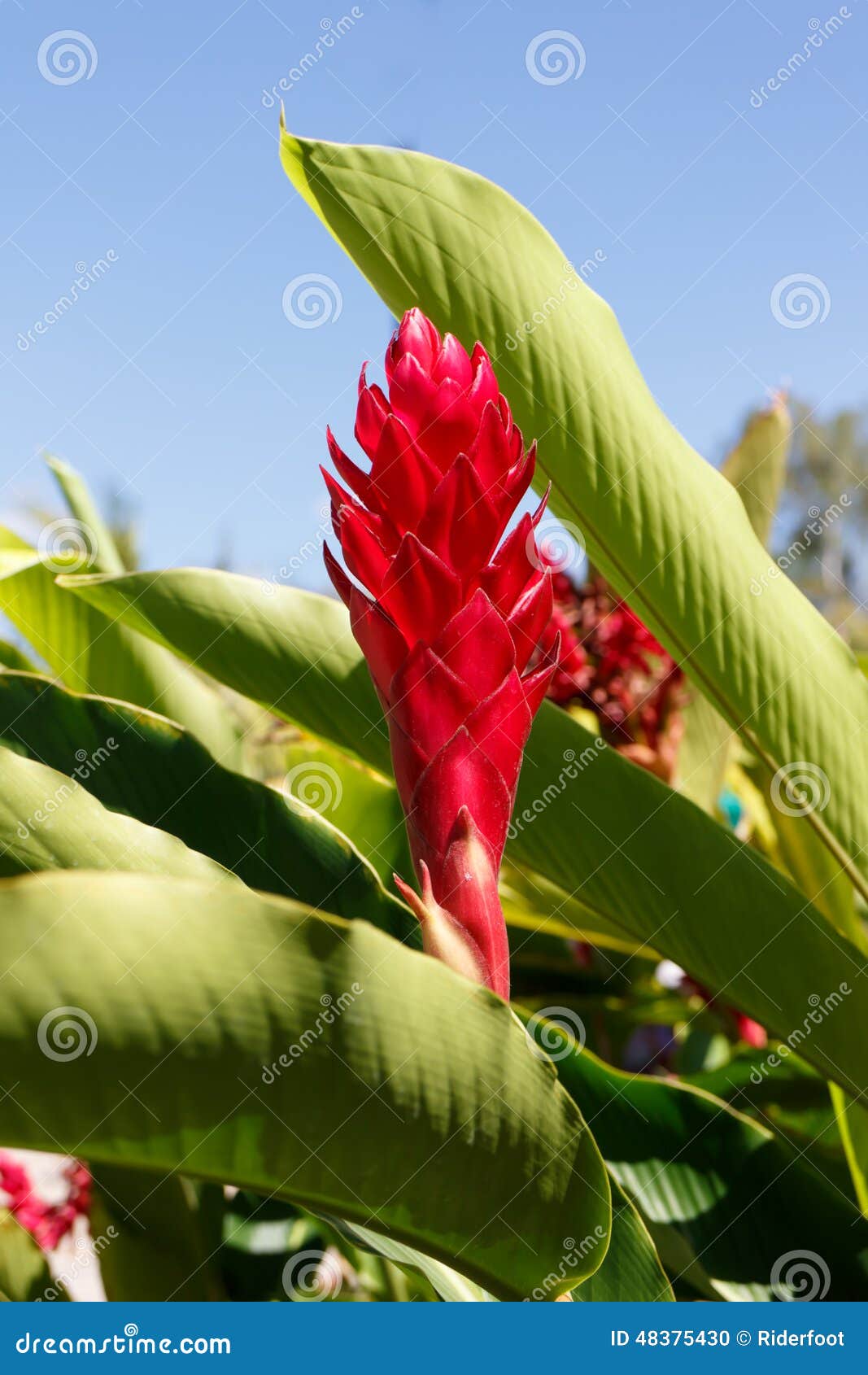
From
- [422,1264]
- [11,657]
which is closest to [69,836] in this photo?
[422,1264]

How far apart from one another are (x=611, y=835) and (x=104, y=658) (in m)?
0.65

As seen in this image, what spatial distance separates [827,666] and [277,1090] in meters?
0.65

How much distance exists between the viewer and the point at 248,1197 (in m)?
1.19

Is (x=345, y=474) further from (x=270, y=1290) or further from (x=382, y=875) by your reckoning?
(x=270, y=1290)

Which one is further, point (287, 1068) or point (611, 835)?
point (611, 835)

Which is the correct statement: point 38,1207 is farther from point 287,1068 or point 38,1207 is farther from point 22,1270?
point 287,1068

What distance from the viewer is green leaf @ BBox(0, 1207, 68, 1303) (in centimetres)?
110

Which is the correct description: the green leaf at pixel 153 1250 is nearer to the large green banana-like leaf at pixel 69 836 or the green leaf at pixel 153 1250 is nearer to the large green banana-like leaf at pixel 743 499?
the large green banana-like leaf at pixel 69 836

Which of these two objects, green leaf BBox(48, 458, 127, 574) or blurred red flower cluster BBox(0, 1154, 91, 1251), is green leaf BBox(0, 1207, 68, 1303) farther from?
green leaf BBox(48, 458, 127, 574)

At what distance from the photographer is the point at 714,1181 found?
1.01 metres

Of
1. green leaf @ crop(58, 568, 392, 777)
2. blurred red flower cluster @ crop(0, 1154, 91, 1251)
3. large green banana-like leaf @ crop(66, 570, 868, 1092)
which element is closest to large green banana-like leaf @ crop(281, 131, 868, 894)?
large green banana-like leaf @ crop(66, 570, 868, 1092)

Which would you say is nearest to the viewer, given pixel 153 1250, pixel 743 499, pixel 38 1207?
pixel 153 1250

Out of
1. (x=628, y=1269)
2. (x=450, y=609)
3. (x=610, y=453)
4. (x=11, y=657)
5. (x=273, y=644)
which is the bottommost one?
(x=11, y=657)

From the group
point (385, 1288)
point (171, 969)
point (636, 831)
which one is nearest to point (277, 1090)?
point (171, 969)
